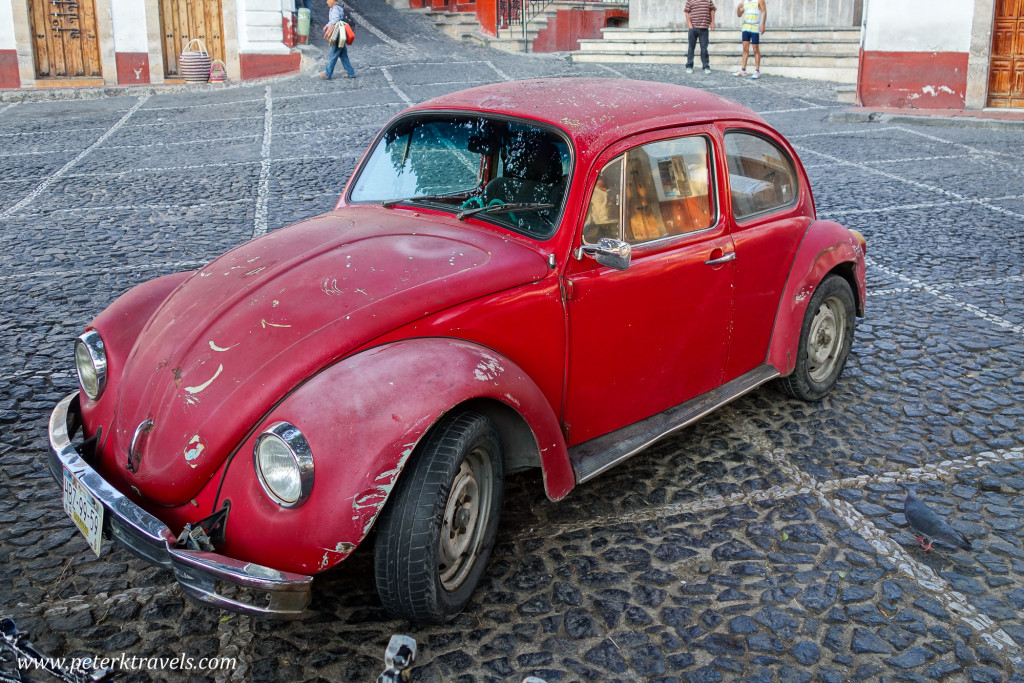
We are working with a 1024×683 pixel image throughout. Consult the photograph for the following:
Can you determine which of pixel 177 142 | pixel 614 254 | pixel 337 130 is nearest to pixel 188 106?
pixel 177 142

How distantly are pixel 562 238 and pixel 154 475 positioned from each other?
167 cm

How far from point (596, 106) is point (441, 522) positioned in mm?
1908

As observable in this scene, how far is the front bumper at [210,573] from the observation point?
2.59m

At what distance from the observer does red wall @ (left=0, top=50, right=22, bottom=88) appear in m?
20.1

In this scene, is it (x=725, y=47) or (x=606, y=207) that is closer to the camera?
(x=606, y=207)

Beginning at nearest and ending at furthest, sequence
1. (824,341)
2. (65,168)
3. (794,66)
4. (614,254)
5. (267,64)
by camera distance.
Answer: (614,254) → (824,341) → (65,168) → (794,66) → (267,64)

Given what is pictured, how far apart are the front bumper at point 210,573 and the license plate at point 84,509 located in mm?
63

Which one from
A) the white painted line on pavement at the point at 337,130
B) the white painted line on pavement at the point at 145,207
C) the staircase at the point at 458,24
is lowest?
the white painted line on pavement at the point at 145,207

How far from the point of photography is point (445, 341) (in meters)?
3.11

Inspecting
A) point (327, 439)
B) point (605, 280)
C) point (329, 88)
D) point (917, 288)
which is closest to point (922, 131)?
point (917, 288)

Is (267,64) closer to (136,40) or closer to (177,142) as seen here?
(136,40)

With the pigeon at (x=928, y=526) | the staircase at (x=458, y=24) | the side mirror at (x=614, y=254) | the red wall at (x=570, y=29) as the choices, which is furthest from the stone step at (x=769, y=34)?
the side mirror at (x=614, y=254)

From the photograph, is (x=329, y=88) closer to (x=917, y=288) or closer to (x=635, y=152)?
(x=917, y=288)

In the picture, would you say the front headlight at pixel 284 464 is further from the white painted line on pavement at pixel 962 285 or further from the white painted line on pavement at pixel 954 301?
the white painted line on pavement at pixel 962 285
